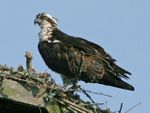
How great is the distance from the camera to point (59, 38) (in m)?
9.82

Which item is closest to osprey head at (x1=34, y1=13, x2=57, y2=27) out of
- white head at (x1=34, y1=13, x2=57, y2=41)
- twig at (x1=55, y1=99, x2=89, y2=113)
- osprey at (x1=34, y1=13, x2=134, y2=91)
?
white head at (x1=34, y1=13, x2=57, y2=41)

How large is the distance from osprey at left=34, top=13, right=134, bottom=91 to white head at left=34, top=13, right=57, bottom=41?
1.1 inches

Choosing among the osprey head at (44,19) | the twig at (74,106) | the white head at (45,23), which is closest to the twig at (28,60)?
the twig at (74,106)

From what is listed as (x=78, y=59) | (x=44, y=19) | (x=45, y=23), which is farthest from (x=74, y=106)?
(x=44, y=19)

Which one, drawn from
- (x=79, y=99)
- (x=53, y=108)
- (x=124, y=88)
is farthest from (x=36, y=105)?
(x=124, y=88)

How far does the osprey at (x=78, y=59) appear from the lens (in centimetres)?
917

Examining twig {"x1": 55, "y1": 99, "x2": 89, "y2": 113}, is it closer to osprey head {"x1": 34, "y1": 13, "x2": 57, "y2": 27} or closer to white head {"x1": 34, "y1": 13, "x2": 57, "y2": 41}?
white head {"x1": 34, "y1": 13, "x2": 57, "y2": 41}

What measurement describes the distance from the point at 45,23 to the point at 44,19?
0.15 meters

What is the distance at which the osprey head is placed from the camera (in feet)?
35.2

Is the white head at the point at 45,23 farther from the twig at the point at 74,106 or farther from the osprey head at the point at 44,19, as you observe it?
the twig at the point at 74,106

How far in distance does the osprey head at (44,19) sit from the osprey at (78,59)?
0.54 meters

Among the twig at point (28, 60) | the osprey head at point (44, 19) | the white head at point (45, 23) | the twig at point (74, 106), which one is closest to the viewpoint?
the twig at point (74, 106)

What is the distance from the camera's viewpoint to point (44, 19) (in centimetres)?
1084

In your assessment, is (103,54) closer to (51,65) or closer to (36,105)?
(51,65)
